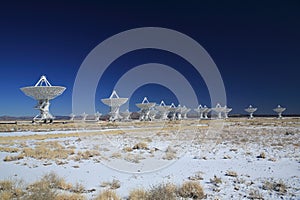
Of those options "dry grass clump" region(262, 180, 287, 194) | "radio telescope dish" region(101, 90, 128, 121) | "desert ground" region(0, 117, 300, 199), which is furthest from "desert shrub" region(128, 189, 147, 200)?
"radio telescope dish" region(101, 90, 128, 121)

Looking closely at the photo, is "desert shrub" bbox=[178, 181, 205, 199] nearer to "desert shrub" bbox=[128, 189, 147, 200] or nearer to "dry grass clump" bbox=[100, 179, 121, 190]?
"desert shrub" bbox=[128, 189, 147, 200]

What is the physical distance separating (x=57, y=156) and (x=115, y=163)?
371 cm

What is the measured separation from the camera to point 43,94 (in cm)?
4769

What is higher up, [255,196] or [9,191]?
[9,191]

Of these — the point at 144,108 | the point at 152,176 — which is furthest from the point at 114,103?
the point at 152,176

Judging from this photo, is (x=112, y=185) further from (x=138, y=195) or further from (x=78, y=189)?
(x=138, y=195)

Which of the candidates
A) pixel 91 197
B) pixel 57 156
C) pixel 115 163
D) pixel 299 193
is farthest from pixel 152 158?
pixel 299 193

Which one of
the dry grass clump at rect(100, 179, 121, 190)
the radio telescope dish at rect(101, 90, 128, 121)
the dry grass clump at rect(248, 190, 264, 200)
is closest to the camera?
the dry grass clump at rect(248, 190, 264, 200)

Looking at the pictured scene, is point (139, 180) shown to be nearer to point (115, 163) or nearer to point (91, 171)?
point (91, 171)

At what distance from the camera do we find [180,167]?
34.8 ft

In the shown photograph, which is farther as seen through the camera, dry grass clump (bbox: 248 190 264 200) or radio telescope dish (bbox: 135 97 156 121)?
radio telescope dish (bbox: 135 97 156 121)

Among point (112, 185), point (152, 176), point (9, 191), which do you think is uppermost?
point (9, 191)

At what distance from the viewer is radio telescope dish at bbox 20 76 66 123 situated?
45.9 metres

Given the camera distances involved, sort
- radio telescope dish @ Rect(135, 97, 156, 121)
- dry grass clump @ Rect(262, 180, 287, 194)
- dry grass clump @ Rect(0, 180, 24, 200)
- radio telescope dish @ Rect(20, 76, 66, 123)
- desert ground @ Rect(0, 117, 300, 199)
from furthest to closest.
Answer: radio telescope dish @ Rect(135, 97, 156, 121) < radio telescope dish @ Rect(20, 76, 66, 123) < dry grass clump @ Rect(262, 180, 287, 194) < desert ground @ Rect(0, 117, 300, 199) < dry grass clump @ Rect(0, 180, 24, 200)
